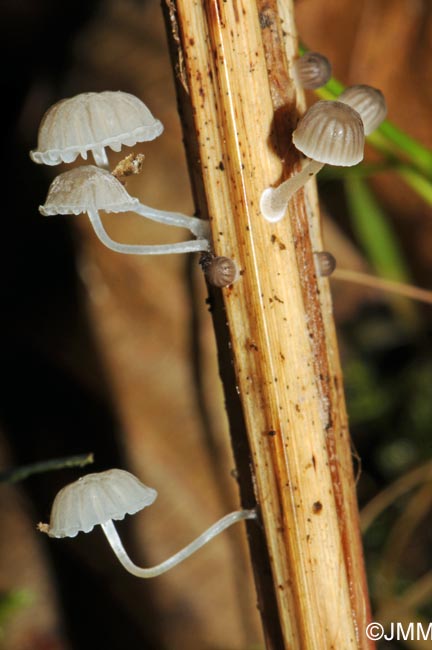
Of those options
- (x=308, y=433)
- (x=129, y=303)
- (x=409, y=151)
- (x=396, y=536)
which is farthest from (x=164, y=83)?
(x=396, y=536)

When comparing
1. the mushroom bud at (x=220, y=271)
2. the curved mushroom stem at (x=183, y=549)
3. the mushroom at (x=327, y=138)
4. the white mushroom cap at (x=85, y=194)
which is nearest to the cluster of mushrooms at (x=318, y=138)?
the mushroom at (x=327, y=138)

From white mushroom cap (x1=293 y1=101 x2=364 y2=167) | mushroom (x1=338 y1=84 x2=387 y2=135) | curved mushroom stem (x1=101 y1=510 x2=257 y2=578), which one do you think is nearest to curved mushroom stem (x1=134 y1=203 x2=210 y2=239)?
white mushroom cap (x1=293 y1=101 x2=364 y2=167)

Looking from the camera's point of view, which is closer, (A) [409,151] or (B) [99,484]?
(B) [99,484]

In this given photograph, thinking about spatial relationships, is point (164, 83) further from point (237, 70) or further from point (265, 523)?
point (265, 523)

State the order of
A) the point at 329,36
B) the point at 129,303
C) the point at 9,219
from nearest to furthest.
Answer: the point at 129,303 → the point at 9,219 → the point at 329,36

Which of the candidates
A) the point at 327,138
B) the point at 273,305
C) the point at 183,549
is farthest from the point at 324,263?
the point at 183,549


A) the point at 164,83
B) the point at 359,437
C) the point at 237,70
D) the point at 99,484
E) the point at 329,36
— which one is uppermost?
the point at 329,36

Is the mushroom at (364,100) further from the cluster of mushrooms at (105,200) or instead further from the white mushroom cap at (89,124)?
the white mushroom cap at (89,124)
